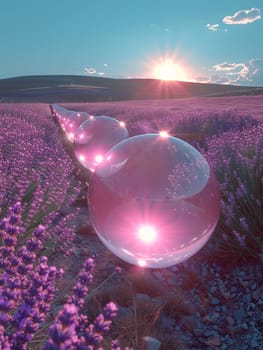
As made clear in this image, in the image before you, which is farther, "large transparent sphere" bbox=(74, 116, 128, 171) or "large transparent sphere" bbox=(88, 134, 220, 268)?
"large transparent sphere" bbox=(74, 116, 128, 171)

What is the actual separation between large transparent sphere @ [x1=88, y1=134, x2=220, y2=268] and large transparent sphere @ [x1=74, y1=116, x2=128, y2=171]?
2.56 m

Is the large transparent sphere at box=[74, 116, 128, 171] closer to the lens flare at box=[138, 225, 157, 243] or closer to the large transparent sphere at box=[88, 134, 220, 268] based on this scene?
the large transparent sphere at box=[88, 134, 220, 268]

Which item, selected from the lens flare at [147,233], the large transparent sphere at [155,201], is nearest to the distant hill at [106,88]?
the large transparent sphere at [155,201]

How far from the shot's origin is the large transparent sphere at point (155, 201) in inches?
84.4

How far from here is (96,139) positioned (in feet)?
17.1

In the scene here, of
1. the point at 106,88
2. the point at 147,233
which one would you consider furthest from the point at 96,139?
the point at 106,88

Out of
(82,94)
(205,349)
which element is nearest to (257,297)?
(205,349)

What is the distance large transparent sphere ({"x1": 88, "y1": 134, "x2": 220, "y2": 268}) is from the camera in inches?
84.4

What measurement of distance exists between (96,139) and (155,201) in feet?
10.5

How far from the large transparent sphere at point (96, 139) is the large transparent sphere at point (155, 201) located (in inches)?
101

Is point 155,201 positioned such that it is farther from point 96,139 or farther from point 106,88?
point 106,88

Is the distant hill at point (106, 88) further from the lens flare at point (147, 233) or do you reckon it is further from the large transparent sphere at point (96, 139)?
the lens flare at point (147, 233)

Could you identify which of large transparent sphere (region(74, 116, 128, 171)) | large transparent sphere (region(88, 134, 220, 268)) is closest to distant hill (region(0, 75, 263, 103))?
large transparent sphere (region(74, 116, 128, 171))

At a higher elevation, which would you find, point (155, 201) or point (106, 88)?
point (155, 201)
